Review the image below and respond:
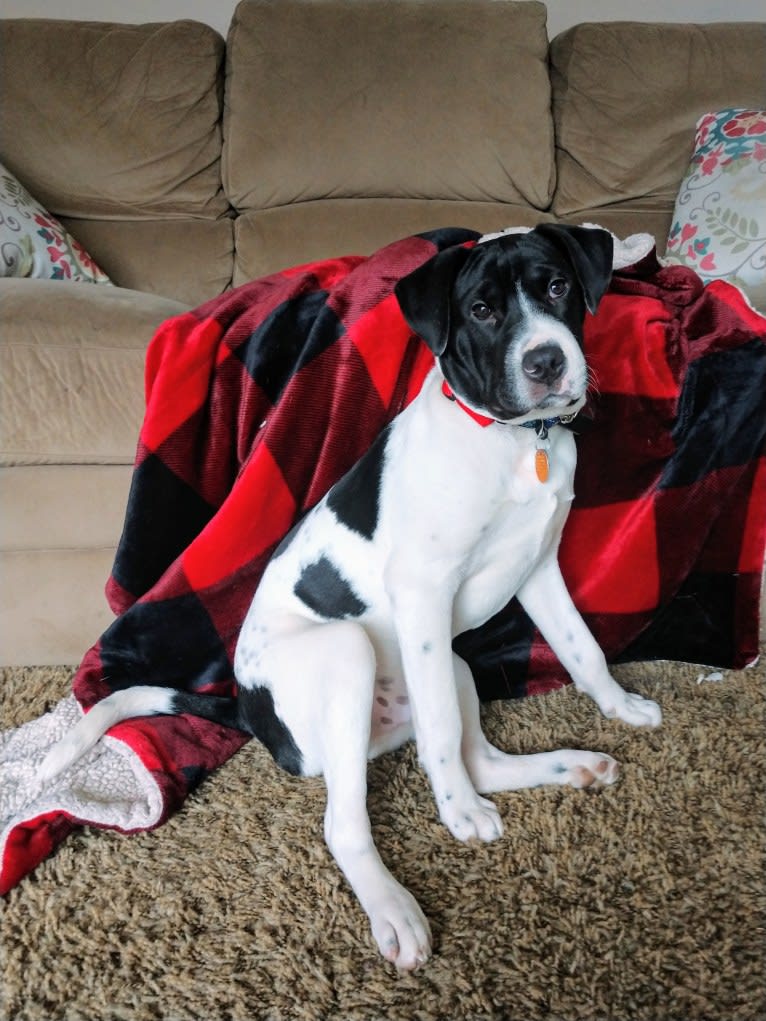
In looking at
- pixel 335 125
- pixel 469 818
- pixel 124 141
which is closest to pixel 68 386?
pixel 469 818

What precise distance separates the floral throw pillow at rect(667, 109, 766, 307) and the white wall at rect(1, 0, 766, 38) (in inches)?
42.3

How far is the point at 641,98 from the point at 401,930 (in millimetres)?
3204

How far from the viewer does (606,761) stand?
1.44m

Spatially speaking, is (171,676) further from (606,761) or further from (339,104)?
(339,104)

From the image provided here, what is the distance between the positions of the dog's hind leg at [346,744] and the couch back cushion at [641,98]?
2552mm

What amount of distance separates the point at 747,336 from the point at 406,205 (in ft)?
6.27

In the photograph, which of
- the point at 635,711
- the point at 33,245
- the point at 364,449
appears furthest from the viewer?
the point at 33,245

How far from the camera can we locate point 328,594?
1497 millimetres

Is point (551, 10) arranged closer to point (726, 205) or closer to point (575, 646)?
point (726, 205)

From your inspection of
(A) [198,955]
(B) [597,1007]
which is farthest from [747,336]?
(A) [198,955]

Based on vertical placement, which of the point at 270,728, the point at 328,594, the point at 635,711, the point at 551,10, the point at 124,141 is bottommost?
the point at 635,711

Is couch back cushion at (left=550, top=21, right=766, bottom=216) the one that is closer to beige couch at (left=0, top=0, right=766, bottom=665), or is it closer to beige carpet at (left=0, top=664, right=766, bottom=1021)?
beige couch at (left=0, top=0, right=766, bottom=665)

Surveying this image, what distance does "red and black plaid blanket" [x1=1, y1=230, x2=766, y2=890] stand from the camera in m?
1.66

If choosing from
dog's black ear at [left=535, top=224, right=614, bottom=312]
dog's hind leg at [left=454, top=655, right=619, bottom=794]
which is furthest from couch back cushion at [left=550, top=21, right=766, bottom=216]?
dog's hind leg at [left=454, top=655, right=619, bottom=794]
